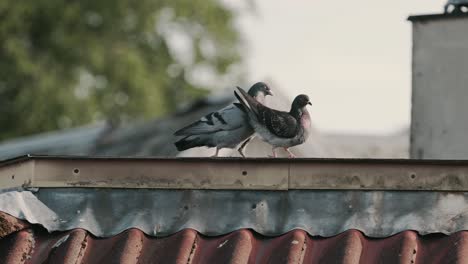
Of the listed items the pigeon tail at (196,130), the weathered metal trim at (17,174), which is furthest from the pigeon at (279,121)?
the weathered metal trim at (17,174)

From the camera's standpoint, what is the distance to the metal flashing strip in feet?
28.6

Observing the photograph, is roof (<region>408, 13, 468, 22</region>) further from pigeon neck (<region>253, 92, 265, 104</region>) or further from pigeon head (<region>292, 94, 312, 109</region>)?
pigeon head (<region>292, 94, 312, 109</region>)

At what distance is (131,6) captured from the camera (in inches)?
1511

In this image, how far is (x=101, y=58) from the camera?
36562 millimetres

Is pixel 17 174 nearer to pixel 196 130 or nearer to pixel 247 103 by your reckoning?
pixel 196 130

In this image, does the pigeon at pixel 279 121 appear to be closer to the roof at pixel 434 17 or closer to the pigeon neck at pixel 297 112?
the pigeon neck at pixel 297 112

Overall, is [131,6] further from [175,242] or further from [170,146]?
[175,242]

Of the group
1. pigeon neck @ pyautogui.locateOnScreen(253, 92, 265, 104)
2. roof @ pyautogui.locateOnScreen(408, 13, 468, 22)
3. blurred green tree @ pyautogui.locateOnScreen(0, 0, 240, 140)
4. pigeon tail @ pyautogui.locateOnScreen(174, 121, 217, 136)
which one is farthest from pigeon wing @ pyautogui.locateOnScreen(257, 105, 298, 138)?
blurred green tree @ pyautogui.locateOnScreen(0, 0, 240, 140)

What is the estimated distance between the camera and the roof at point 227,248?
27.7 feet

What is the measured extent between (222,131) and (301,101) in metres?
0.43

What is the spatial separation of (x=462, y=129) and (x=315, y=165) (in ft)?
9.04

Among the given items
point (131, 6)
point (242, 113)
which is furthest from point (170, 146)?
point (131, 6)

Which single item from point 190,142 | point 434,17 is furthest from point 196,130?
point 434,17

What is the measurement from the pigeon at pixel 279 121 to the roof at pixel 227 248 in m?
0.77
